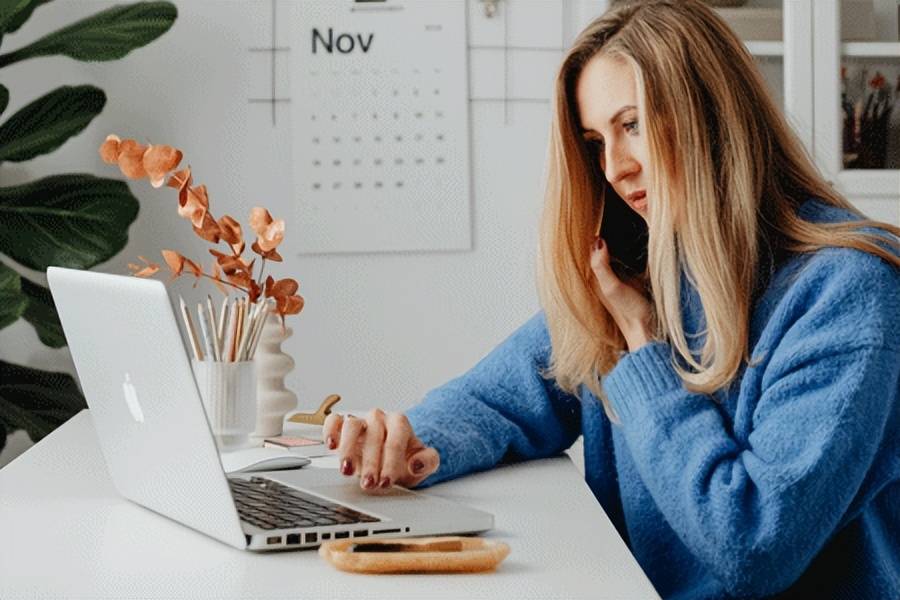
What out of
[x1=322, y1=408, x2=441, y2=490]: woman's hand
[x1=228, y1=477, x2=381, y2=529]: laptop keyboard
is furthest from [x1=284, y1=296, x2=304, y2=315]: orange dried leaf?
[x1=228, y1=477, x2=381, y2=529]: laptop keyboard

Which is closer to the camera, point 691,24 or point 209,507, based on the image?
point 209,507

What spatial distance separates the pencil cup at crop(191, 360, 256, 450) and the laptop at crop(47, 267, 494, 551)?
294 millimetres

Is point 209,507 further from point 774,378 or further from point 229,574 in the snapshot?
point 774,378

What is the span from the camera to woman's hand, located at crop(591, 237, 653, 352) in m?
1.38

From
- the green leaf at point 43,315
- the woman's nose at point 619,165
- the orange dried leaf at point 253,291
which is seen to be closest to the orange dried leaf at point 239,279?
the orange dried leaf at point 253,291

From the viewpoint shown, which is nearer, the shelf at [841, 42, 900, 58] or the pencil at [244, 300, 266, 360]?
the pencil at [244, 300, 266, 360]

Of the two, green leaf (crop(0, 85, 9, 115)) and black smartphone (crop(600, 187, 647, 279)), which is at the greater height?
green leaf (crop(0, 85, 9, 115))

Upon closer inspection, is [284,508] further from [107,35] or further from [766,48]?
[766,48]

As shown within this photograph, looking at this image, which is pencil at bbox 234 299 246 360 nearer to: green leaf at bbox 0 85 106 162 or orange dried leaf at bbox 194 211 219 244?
orange dried leaf at bbox 194 211 219 244

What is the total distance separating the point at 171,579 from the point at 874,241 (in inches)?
30.1

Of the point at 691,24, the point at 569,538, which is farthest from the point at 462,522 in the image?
the point at 691,24

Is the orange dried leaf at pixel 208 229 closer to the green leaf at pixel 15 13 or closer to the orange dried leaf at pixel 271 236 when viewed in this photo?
the orange dried leaf at pixel 271 236

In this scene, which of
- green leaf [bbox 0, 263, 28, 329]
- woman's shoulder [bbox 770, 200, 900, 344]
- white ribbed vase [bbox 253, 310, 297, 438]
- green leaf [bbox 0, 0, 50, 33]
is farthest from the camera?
green leaf [bbox 0, 0, 50, 33]

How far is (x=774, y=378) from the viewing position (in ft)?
3.95
